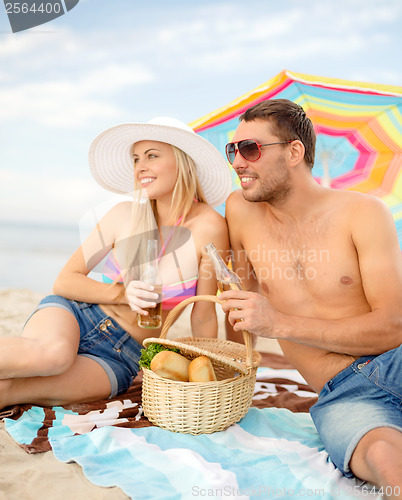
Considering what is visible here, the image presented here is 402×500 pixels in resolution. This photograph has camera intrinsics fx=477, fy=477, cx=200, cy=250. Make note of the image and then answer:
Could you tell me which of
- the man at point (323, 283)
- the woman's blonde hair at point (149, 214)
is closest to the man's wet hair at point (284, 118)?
the man at point (323, 283)

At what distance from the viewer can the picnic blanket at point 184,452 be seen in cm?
196

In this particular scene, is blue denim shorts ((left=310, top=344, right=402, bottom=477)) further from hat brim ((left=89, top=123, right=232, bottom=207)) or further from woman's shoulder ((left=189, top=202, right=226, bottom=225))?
hat brim ((left=89, top=123, right=232, bottom=207))

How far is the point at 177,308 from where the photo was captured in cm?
262

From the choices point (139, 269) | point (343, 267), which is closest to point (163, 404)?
point (139, 269)

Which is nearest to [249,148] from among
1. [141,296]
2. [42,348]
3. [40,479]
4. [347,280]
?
[347,280]

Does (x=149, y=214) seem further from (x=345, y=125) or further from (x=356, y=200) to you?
(x=345, y=125)

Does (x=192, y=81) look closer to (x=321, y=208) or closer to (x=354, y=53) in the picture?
(x=354, y=53)

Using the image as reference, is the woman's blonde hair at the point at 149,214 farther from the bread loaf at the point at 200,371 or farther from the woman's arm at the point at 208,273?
the bread loaf at the point at 200,371

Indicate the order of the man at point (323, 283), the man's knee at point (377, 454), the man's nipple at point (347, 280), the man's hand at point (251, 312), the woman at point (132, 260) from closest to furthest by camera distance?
the man's knee at point (377, 454) → the man at point (323, 283) → the man's hand at point (251, 312) → the man's nipple at point (347, 280) → the woman at point (132, 260)

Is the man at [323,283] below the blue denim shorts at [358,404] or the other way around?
the other way around

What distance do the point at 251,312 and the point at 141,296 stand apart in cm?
62

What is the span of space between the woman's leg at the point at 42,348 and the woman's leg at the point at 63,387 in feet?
0.27

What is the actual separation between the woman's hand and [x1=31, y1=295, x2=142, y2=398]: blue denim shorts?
0.56 metres

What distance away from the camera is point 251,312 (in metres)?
2.27
